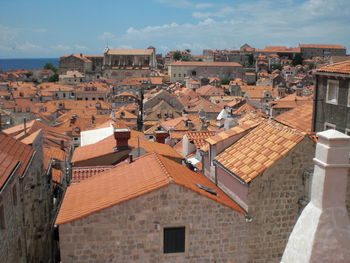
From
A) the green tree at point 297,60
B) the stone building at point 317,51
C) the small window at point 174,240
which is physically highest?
the stone building at point 317,51

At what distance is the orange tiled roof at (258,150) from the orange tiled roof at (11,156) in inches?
237

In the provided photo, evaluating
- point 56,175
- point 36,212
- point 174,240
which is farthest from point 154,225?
point 56,175

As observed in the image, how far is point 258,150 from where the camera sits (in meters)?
11.0


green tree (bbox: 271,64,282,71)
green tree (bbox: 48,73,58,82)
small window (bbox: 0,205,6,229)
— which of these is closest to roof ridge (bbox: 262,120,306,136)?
small window (bbox: 0,205,6,229)

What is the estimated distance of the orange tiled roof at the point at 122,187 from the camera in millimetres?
9234

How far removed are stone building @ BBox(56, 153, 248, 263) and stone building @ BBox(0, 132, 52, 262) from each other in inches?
55.1

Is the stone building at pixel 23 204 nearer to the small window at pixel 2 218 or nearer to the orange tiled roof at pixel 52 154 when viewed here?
the small window at pixel 2 218

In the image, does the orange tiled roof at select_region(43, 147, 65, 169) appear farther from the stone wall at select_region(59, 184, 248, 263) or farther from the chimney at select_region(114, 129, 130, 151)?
the stone wall at select_region(59, 184, 248, 263)

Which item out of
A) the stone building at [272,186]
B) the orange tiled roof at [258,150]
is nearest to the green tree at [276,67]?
the orange tiled roof at [258,150]

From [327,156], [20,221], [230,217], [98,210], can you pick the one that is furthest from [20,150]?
[327,156]

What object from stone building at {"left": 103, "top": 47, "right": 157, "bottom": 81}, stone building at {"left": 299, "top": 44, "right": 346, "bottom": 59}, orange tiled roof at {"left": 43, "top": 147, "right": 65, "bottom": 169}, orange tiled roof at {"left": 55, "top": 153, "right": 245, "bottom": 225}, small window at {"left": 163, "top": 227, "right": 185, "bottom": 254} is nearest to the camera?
orange tiled roof at {"left": 55, "top": 153, "right": 245, "bottom": 225}

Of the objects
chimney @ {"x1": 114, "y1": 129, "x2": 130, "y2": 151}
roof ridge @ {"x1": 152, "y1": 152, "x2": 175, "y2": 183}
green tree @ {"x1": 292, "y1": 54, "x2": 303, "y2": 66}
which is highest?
green tree @ {"x1": 292, "y1": 54, "x2": 303, "y2": 66}

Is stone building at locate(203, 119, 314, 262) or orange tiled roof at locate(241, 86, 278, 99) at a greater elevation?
stone building at locate(203, 119, 314, 262)

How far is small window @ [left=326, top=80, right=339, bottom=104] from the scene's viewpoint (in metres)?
15.6
